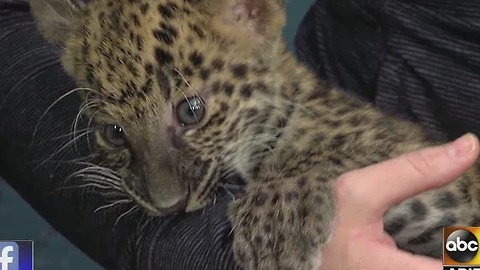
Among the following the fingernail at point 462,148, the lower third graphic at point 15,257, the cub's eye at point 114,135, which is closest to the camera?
the fingernail at point 462,148

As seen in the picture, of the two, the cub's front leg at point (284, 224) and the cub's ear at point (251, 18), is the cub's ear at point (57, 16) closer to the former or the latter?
the cub's ear at point (251, 18)

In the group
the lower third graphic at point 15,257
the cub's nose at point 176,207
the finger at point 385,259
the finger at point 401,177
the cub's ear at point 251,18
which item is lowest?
the lower third graphic at point 15,257

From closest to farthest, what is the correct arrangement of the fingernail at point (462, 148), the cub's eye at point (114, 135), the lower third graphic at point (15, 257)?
the fingernail at point (462, 148)
the cub's eye at point (114, 135)
the lower third graphic at point (15, 257)

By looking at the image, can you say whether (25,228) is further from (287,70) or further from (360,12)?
(360,12)

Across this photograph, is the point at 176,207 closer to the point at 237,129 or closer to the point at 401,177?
Result: the point at 237,129

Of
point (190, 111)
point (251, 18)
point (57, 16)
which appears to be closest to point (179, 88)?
point (190, 111)

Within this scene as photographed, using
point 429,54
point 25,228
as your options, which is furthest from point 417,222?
point 25,228

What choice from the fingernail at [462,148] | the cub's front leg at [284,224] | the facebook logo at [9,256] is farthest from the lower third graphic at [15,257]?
the fingernail at [462,148]
